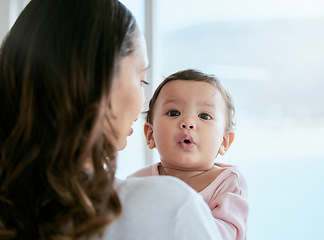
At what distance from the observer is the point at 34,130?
2.39ft

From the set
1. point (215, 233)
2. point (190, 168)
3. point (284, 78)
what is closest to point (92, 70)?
point (215, 233)

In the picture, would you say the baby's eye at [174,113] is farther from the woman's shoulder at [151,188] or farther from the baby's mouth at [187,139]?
the woman's shoulder at [151,188]

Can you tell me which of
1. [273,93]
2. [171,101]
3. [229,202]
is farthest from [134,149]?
[229,202]

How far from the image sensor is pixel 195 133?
138 centimetres

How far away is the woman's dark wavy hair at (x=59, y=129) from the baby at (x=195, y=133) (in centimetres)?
64

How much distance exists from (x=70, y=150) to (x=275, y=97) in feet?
5.72

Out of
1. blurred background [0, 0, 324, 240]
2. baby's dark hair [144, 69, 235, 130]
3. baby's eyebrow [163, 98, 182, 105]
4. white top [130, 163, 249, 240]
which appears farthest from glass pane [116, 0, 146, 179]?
white top [130, 163, 249, 240]

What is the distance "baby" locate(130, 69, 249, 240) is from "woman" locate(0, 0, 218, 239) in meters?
0.58

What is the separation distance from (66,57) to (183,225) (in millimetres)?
367

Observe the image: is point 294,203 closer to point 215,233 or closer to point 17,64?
point 215,233

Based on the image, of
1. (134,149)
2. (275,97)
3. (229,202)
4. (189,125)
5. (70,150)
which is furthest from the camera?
(134,149)

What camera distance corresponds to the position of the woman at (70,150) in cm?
70

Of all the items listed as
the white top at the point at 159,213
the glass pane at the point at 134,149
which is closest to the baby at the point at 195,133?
the white top at the point at 159,213

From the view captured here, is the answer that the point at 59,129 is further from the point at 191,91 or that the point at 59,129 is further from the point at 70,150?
the point at 191,91
